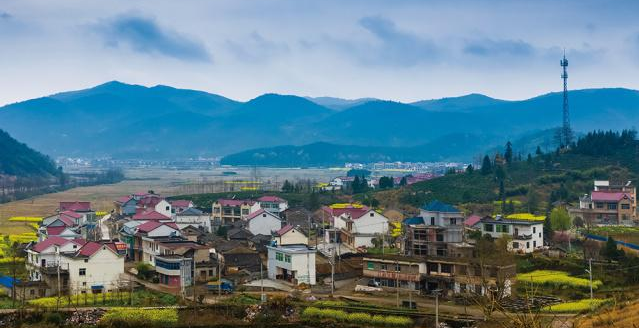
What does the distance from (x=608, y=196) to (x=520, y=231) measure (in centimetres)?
1145

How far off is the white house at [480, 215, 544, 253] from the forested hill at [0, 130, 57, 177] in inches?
3034

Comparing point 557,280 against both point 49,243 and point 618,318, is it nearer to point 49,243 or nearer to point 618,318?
point 618,318

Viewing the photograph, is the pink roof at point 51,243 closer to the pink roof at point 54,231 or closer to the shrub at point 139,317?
the pink roof at point 54,231

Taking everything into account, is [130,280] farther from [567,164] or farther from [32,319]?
[567,164]

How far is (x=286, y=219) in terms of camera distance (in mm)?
45750

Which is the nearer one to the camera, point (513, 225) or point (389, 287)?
point (389, 287)

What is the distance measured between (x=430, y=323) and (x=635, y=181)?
114 ft

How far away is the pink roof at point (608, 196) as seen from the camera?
42.7m

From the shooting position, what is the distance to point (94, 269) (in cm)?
2758

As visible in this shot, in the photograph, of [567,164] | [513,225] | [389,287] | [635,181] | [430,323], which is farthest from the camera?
[567,164]

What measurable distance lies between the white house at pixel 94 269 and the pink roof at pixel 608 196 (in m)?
27.1

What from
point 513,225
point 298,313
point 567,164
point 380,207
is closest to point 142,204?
point 380,207

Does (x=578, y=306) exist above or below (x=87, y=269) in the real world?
below

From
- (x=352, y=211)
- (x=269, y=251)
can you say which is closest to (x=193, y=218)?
(x=352, y=211)
